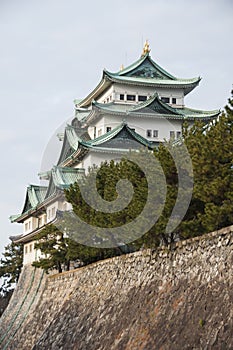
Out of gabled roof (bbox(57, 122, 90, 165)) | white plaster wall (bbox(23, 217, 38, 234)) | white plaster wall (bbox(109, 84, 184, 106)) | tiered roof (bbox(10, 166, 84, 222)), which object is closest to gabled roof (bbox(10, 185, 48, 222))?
tiered roof (bbox(10, 166, 84, 222))

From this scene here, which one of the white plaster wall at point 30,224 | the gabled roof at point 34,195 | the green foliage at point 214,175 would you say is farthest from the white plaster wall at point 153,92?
the green foliage at point 214,175

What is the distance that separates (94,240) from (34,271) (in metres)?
13.2

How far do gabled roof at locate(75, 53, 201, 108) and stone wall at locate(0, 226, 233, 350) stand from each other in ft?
46.9

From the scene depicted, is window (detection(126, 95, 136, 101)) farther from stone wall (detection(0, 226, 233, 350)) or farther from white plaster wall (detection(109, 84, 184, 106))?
stone wall (detection(0, 226, 233, 350))

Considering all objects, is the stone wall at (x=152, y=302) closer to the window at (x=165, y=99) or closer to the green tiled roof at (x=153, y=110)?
the green tiled roof at (x=153, y=110)

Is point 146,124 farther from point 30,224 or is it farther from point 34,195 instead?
point 30,224

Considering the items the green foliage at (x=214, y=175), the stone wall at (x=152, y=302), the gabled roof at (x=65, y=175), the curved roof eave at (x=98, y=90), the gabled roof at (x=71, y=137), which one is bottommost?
the stone wall at (x=152, y=302)

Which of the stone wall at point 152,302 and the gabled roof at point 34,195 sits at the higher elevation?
the gabled roof at point 34,195

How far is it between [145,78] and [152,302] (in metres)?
23.4

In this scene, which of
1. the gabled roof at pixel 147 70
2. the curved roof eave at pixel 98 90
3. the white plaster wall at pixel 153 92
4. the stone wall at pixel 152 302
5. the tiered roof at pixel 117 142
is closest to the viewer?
the stone wall at pixel 152 302

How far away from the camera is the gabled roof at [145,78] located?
37219 millimetres

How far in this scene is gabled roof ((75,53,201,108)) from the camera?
37219 millimetres

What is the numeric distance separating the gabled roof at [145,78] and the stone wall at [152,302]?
14307mm

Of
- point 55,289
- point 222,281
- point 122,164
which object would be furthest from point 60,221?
point 222,281
